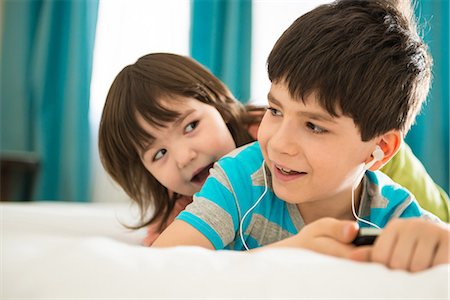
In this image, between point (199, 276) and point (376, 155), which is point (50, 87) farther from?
point (199, 276)

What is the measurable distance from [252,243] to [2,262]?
0.54 m

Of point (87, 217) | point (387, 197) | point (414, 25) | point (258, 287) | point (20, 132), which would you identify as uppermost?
point (414, 25)

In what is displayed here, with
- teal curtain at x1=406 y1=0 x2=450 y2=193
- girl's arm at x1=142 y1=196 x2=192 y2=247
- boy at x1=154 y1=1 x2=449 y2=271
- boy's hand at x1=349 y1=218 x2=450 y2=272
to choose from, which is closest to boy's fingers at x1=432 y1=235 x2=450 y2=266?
boy's hand at x1=349 y1=218 x2=450 y2=272

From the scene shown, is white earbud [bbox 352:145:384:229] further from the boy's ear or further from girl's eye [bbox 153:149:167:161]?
girl's eye [bbox 153:149:167:161]

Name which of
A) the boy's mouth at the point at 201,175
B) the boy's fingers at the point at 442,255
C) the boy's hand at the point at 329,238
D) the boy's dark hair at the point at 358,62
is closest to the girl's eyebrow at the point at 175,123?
the boy's mouth at the point at 201,175

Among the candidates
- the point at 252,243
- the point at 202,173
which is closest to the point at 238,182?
the point at 252,243

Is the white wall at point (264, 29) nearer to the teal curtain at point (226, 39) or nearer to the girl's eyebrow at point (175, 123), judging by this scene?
the teal curtain at point (226, 39)

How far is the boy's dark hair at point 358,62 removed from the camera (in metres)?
0.98

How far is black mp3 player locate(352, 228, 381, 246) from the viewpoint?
67cm

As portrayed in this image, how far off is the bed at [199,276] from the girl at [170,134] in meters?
0.78

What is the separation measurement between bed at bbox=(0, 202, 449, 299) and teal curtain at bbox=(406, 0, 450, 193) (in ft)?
7.73

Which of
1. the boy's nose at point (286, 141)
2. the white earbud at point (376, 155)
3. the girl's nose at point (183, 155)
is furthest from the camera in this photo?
the girl's nose at point (183, 155)

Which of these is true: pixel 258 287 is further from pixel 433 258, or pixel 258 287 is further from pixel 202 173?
pixel 202 173

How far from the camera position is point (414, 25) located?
1132 mm
